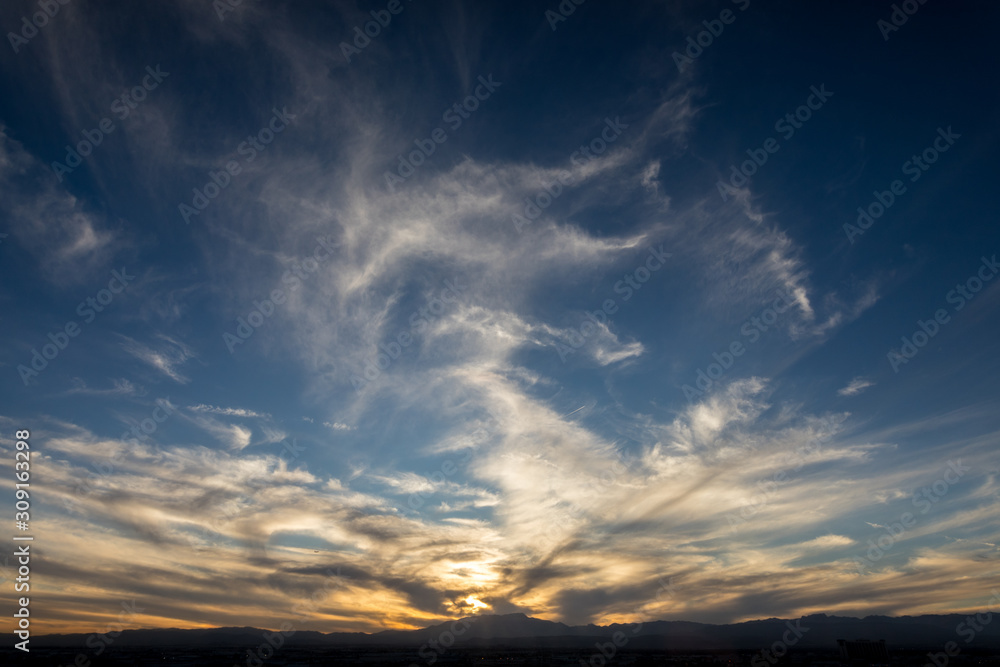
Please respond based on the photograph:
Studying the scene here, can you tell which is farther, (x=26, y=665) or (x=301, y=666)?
(x=301, y=666)

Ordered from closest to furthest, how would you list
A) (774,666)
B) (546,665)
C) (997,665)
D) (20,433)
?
(20,433) < (997,665) < (774,666) < (546,665)

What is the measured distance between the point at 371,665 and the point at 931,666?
555ft

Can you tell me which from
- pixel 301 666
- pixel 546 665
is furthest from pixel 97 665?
pixel 546 665

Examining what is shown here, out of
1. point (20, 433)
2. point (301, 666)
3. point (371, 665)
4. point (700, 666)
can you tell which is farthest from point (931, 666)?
point (20, 433)

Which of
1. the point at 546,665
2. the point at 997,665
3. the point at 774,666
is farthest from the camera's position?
the point at 546,665

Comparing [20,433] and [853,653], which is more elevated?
[20,433]

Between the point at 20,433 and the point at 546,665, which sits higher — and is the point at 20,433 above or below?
above

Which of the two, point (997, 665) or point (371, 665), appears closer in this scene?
point (997, 665)

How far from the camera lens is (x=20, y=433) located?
49750 millimetres

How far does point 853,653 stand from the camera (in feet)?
550

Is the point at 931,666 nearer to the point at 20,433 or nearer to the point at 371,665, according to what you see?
the point at 371,665

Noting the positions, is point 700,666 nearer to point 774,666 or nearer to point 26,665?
point 774,666

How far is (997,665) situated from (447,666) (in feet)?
523

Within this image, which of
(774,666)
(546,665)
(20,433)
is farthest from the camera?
(546,665)
